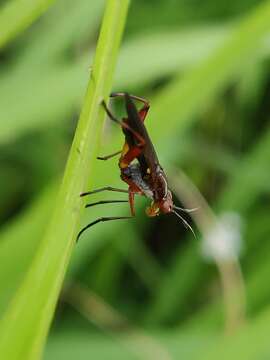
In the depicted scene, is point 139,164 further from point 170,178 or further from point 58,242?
point 170,178

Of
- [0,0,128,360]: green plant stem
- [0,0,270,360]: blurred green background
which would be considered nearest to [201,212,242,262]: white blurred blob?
[0,0,270,360]: blurred green background

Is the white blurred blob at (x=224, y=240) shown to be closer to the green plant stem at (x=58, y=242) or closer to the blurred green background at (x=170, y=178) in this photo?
the blurred green background at (x=170, y=178)

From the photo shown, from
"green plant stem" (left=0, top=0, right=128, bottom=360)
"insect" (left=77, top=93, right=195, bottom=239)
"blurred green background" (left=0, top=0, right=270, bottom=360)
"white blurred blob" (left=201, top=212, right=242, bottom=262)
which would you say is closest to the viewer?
"green plant stem" (left=0, top=0, right=128, bottom=360)

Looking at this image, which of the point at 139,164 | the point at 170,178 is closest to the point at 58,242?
the point at 139,164

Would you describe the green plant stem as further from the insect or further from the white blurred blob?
the white blurred blob

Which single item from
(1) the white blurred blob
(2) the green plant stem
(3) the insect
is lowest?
(2) the green plant stem

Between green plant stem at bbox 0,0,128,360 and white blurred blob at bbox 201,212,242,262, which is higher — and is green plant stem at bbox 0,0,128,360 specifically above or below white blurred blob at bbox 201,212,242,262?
below

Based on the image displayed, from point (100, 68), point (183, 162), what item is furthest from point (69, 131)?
point (100, 68)

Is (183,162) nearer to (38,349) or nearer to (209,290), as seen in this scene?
(209,290)
